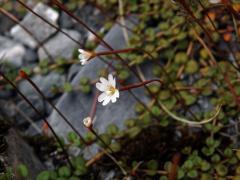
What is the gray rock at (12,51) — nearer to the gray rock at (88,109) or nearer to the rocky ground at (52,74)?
the rocky ground at (52,74)

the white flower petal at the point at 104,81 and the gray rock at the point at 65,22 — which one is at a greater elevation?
the gray rock at the point at 65,22

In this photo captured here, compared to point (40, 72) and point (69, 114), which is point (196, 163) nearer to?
point (69, 114)

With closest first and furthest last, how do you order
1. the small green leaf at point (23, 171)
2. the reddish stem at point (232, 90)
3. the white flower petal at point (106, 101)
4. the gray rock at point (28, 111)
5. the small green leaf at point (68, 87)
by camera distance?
the white flower petal at point (106, 101) < the small green leaf at point (23, 171) < the reddish stem at point (232, 90) < the small green leaf at point (68, 87) < the gray rock at point (28, 111)

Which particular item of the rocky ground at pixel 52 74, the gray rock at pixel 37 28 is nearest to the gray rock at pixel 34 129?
the rocky ground at pixel 52 74

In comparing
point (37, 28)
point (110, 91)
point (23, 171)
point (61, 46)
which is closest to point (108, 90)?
point (110, 91)

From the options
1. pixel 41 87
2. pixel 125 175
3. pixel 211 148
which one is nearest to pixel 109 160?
pixel 125 175
